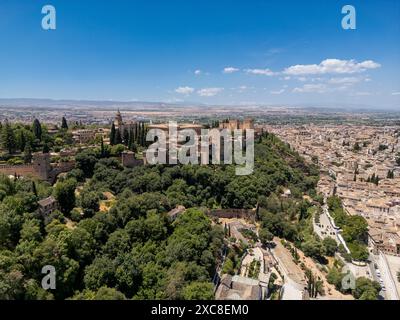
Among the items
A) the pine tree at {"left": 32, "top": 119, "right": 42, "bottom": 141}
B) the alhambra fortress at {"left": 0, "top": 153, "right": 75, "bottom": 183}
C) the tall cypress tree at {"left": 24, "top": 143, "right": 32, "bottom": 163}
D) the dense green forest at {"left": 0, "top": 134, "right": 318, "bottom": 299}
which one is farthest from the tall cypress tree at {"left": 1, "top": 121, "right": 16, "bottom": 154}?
the dense green forest at {"left": 0, "top": 134, "right": 318, "bottom": 299}

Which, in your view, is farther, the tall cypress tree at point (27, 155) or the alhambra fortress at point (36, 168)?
the tall cypress tree at point (27, 155)

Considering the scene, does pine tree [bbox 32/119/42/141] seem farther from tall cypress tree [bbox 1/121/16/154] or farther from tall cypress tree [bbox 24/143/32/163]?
tall cypress tree [bbox 24/143/32/163]

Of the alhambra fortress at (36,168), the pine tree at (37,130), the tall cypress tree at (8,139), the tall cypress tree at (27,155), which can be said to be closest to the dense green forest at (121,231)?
the alhambra fortress at (36,168)

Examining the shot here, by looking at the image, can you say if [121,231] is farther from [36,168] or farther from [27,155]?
[27,155]

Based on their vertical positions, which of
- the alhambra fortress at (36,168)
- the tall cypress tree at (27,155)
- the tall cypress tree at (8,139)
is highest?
the tall cypress tree at (8,139)

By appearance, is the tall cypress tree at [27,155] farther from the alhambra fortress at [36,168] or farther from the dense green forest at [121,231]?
the dense green forest at [121,231]

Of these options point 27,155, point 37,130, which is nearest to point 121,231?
point 27,155

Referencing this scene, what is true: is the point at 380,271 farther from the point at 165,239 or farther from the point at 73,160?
the point at 73,160
